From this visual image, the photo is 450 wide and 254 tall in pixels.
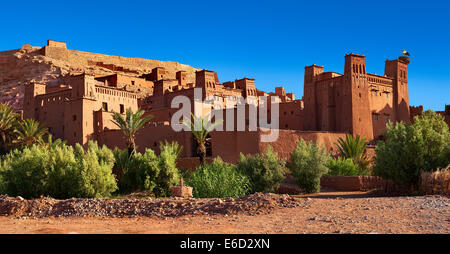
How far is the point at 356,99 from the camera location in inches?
1210

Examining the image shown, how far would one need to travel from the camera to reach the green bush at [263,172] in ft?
63.1

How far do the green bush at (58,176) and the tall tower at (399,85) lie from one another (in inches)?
929

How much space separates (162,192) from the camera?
19.8 meters

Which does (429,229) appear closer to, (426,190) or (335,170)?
(426,190)

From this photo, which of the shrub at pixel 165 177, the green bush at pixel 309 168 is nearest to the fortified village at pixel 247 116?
the green bush at pixel 309 168

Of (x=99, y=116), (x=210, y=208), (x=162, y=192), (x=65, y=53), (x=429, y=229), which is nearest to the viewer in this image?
(x=429, y=229)

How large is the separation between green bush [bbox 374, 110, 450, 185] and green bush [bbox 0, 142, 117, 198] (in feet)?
34.4

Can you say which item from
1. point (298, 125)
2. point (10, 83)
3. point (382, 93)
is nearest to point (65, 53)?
point (10, 83)

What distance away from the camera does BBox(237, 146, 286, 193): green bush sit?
1922cm

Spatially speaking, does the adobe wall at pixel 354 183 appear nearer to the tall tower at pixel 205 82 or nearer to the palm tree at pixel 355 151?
the palm tree at pixel 355 151

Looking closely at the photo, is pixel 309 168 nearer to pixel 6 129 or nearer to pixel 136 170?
pixel 136 170

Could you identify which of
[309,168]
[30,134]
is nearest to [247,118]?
[309,168]

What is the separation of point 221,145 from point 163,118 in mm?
8432

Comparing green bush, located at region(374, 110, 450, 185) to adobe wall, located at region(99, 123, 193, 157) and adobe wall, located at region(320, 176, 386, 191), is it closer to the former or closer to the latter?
adobe wall, located at region(320, 176, 386, 191)
